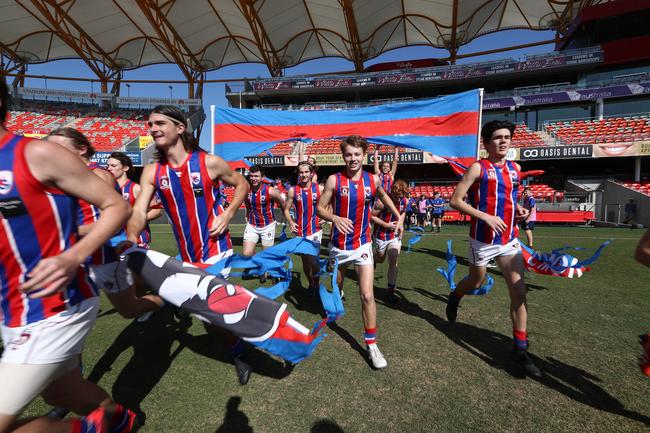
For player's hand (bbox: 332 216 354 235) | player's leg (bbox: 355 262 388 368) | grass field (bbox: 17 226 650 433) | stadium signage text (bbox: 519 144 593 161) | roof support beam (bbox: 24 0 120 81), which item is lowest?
grass field (bbox: 17 226 650 433)

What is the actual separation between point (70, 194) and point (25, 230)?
0.23 meters

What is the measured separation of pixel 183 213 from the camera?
9.37ft

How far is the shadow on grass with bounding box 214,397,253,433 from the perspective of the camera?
2.32 meters

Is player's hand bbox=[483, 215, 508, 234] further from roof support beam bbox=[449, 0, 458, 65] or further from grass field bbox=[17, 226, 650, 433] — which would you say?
roof support beam bbox=[449, 0, 458, 65]

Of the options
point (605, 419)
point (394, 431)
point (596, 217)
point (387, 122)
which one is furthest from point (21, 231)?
point (596, 217)

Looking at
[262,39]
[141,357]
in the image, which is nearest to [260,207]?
[141,357]

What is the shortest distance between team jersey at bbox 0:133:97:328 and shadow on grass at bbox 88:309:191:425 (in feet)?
5.03

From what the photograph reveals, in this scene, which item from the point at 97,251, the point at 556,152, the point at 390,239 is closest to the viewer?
the point at 97,251

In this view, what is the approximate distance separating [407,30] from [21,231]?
39.9 metres

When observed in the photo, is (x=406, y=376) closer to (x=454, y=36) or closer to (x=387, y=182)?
(x=387, y=182)

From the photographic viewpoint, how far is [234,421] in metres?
2.41

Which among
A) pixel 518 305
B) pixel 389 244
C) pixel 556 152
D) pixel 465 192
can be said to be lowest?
pixel 518 305

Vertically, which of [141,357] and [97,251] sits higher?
[97,251]

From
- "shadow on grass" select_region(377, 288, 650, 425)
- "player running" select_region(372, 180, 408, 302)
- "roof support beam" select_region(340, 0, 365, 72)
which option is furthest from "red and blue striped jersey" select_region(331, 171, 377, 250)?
"roof support beam" select_region(340, 0, 365, 72)
